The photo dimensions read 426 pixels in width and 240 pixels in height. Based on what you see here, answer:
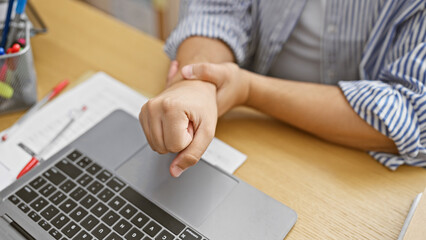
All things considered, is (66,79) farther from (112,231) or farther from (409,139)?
(409,139)

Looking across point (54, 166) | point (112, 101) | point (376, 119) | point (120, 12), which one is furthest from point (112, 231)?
point (120, 12)

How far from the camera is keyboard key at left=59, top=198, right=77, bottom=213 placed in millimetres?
511

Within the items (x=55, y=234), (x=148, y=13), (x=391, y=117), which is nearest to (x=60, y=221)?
(x=55, y=234)

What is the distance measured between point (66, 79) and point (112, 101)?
0.12 metres

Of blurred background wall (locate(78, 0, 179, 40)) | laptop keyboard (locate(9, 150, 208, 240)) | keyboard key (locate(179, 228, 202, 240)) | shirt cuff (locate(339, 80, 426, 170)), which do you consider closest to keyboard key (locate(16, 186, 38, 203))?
laptop keyboard (locate(9, 150, 208, 240))

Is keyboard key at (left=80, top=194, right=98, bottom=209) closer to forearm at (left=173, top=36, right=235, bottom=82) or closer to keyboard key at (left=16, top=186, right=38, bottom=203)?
keyboard key at (left=16, top=186, right=38, bottom=203)

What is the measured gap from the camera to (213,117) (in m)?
0.56

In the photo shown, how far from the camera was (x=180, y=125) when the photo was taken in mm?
505

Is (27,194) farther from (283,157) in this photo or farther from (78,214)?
(283,157)

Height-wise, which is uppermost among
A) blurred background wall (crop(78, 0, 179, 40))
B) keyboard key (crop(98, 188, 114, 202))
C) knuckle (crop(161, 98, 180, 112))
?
knuckle (crop(161, 98, 180, 112))

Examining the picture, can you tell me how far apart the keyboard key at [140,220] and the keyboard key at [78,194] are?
0.08m

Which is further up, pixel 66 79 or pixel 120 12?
pixel 66 79

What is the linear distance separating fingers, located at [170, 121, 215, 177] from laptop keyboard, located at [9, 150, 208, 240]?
0.06 m

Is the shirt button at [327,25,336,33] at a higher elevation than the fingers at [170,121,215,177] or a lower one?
higher
